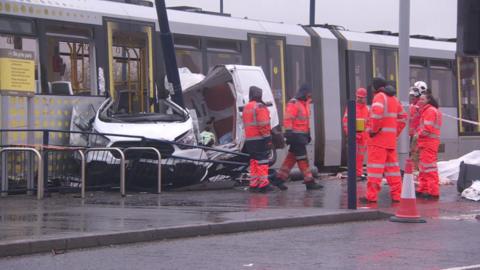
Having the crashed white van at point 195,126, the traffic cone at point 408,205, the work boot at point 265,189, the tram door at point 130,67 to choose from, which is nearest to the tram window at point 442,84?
the crashed white van at point 195,126

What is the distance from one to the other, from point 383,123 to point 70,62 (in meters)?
5.97

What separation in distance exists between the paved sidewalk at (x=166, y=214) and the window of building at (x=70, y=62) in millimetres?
2100

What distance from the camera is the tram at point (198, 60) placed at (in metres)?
15.1

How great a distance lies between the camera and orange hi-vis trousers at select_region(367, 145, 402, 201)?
13.3 m

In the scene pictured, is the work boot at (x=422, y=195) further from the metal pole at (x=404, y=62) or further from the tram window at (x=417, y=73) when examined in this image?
the tram window at (x=417, y=73)

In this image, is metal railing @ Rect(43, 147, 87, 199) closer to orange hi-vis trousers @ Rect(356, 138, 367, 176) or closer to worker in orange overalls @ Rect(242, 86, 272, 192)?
worker in orange overalls @ Rect(242, 86, 272, 192)

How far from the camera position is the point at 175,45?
17.6 m

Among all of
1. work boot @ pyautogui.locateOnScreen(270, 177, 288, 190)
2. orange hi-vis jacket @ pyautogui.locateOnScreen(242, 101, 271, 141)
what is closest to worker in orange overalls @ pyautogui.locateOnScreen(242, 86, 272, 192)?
orange hi-vis jacket @ pyautogui.locateOnScreen(242, 101, 271, 141)

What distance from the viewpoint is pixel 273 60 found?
1956cm

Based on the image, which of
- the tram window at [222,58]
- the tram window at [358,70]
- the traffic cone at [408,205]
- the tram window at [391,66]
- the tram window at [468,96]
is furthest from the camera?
the tram window at [468,96]

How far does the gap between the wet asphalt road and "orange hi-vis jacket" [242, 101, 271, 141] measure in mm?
4436

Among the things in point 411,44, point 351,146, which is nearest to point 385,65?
point 411,44

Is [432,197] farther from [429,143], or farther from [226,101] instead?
[226,101]

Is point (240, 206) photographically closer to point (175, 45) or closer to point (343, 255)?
point (343, 255)
